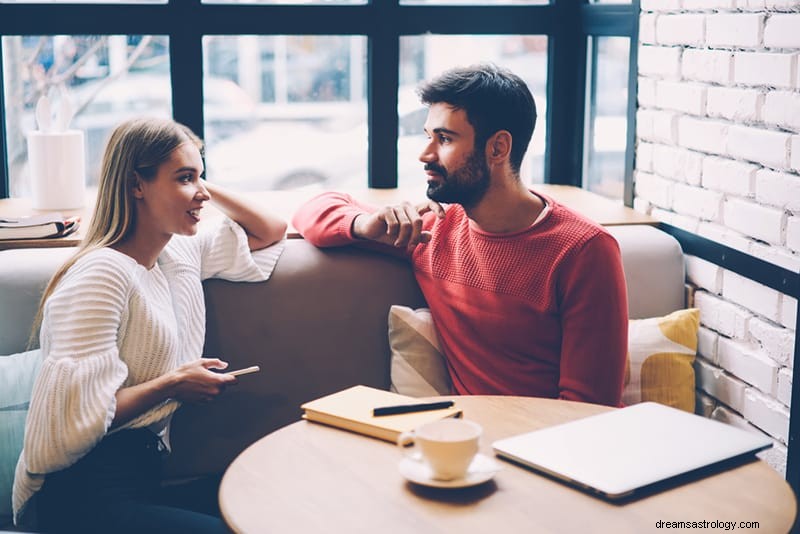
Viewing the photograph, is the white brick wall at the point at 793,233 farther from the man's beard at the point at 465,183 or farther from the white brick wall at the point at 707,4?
the man's beard at the point at 465,183

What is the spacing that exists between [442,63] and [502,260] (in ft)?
3.93

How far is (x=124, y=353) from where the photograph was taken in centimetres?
188

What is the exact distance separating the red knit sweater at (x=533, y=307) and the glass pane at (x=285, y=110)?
897mm

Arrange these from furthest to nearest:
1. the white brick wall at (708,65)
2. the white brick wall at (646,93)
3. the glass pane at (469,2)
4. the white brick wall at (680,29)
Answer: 1. the glass pane at (469,2)
2. the white brick wall at (646,93)
3. the white brick wall at (680,29)
4. the white brick wall at (708,65)

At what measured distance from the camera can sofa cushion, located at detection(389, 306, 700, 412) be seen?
7.21 feet

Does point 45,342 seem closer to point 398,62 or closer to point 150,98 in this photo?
point 150,98

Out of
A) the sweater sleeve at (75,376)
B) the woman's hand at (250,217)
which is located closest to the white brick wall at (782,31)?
the woman's hand at (250,217)

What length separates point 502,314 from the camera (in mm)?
2035

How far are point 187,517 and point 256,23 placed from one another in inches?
64.3

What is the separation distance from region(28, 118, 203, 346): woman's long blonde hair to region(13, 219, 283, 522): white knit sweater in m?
0.08

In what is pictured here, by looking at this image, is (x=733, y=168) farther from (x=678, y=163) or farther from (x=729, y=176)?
(x=678, y=163)

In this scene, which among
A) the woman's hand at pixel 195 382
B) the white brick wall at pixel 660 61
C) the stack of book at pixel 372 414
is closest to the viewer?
the stack of book at pixel 372 414

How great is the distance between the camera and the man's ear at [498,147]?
2100 millimetres

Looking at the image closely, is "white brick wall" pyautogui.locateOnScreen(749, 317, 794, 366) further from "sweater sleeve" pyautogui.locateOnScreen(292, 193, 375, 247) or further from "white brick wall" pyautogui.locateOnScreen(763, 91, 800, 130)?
"sweater sleeve" pyautogui.locateOnScreen(292, 193, 375, 247)
